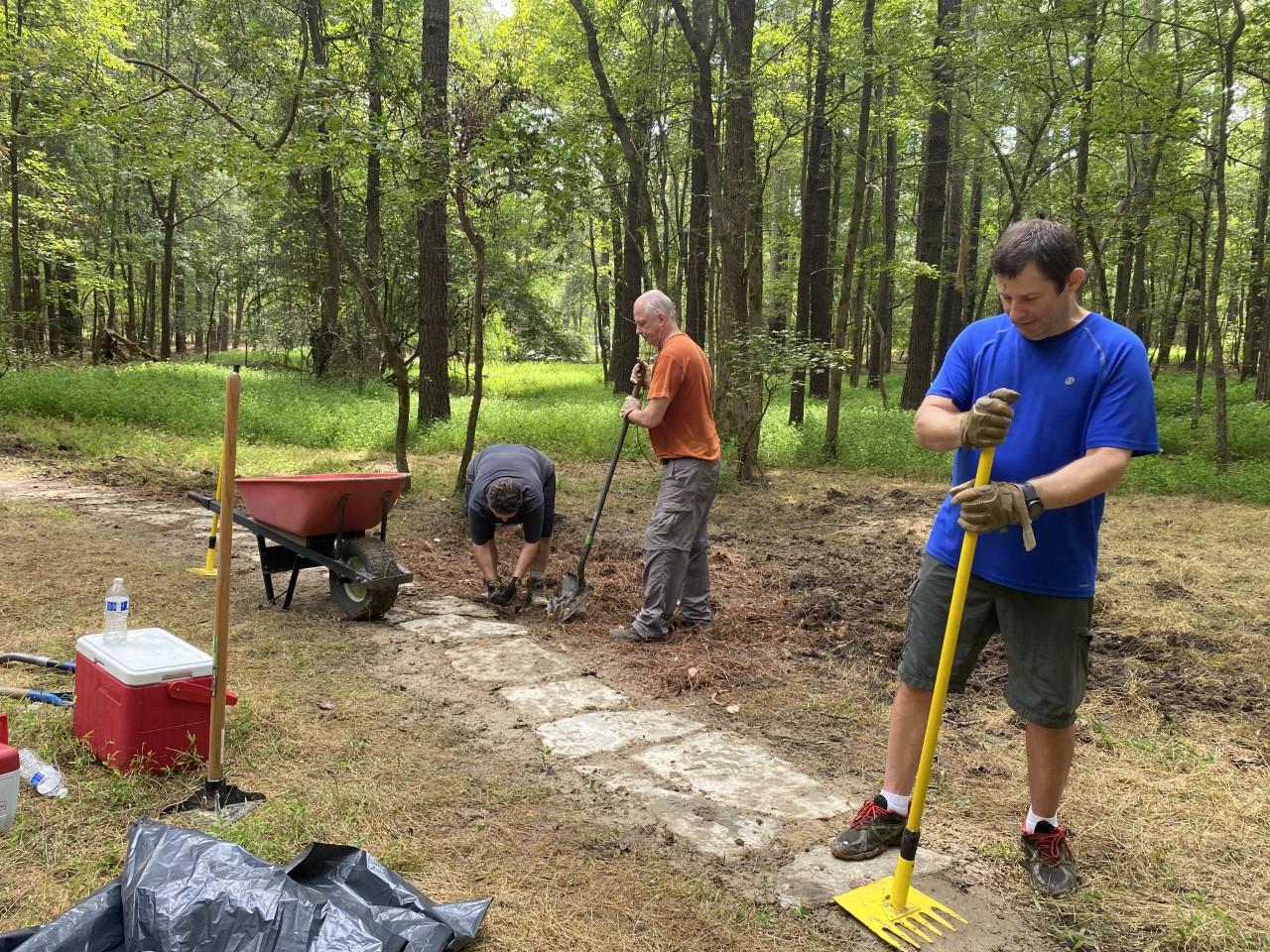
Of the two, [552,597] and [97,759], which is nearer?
[97,759]

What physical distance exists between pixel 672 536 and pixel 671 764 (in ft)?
5.45

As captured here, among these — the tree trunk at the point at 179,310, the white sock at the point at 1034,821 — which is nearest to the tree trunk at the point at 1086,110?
the white sock at the point at 1034,821

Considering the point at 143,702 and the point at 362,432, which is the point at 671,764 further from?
the point at 362,432

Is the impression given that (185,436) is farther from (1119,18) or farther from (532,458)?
(1119,18)

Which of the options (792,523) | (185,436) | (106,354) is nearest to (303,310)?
(106,354)

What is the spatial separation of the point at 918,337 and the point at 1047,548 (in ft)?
45.9

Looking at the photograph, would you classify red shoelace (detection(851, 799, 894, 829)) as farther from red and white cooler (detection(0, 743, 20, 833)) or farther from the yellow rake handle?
red and white cooler (detection(0, 743, 20, 833))

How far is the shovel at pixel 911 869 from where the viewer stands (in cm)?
209

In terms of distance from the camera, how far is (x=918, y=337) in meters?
15.2

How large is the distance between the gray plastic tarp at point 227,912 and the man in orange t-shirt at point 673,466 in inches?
105

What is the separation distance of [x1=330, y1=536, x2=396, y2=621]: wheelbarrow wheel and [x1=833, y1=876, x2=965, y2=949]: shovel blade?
320cm

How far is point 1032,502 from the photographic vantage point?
201 centimetres

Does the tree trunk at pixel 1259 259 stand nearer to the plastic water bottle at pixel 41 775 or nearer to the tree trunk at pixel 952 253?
the tree trunk at pixel 952 253

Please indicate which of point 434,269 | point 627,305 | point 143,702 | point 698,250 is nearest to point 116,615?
point 143,702
